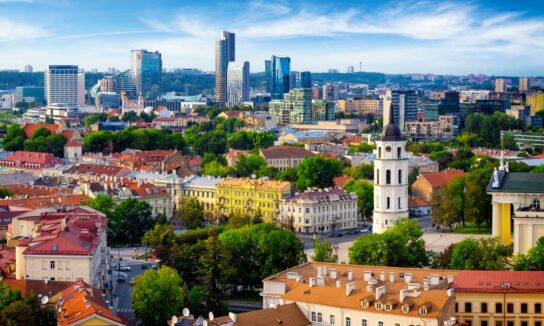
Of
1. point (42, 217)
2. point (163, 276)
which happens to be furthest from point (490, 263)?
point (42, 217)

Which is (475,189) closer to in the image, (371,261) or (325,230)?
(325,230)

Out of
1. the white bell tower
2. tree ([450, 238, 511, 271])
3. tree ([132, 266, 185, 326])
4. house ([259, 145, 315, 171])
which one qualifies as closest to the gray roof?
the white bell tower

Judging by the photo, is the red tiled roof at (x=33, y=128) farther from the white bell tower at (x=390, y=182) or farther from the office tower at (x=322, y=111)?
the white bell tower at (x=390, y=182)

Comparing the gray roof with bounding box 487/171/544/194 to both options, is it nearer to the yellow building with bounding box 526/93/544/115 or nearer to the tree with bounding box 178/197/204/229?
the tree with bounding box 178/197/204/229

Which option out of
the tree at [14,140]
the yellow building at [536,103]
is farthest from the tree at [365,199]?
the yellow building at [536,103]

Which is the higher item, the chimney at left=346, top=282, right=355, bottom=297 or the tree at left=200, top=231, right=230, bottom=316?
the chimney at left=346, top=282, right=355, bottom=297

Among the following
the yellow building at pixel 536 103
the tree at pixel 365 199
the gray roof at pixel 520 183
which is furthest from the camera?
the yellow building at pixel 536 103

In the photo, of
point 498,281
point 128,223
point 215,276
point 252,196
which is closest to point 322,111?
point 252,196
